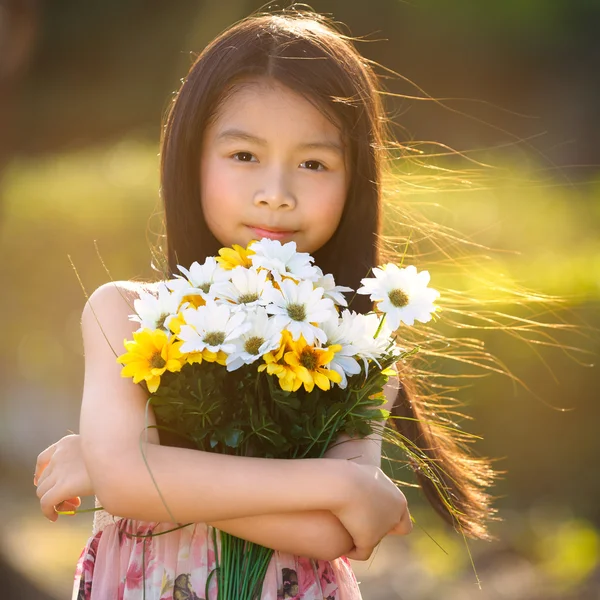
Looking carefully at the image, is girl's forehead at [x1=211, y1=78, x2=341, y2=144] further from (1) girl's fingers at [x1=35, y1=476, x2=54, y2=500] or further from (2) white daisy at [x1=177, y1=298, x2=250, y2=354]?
(1) girl's fingers at [x1=35, y1=476, x2=54, y2=500]

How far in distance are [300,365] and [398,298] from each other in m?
0.27

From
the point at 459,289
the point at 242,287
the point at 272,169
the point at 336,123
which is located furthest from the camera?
the point at 459,289

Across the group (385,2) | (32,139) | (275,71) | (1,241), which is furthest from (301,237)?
(385,2)

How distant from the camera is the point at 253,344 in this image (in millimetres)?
1583

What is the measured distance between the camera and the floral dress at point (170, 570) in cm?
177

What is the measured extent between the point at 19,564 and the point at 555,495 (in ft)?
9.29

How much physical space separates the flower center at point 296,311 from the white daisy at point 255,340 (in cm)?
4

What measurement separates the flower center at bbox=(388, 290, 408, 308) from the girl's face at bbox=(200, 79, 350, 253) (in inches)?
13.9

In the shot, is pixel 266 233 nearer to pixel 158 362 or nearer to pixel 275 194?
pixel 275 194

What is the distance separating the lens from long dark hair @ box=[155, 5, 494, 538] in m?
2.09

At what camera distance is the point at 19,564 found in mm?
4086

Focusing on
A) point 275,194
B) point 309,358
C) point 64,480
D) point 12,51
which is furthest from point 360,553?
point 12,51

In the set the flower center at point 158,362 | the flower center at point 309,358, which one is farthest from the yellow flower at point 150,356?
the flower center at point 309,358

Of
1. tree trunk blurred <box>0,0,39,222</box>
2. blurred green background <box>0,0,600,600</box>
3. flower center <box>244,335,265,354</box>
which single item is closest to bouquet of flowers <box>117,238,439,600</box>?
flower center <box>244,335,265,354</box>
